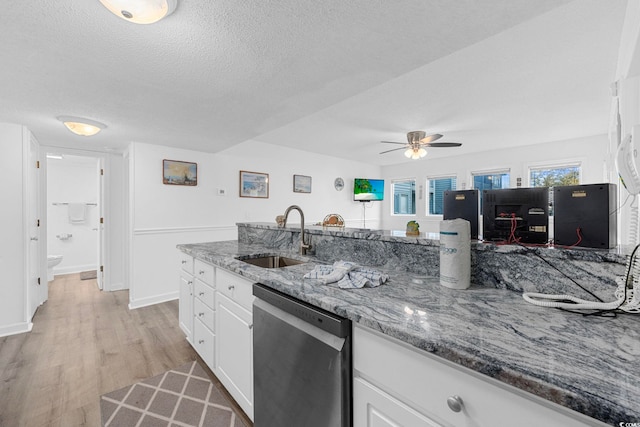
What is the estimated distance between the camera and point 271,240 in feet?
8.40

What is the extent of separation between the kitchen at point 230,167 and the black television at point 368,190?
0.86 m

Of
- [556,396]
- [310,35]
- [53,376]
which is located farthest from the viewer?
[53,376]

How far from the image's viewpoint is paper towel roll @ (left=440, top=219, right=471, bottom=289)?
3.77ft

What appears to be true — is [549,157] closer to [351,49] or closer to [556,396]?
[351,49]

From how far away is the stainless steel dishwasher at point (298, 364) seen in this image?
0.98m

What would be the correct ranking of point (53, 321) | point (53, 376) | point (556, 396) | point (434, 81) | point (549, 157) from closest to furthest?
point (556, 396)
point (53, 376)
point (434, 81)
point (53, 321)
point (549, 157)

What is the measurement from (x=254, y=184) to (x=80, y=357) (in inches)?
123

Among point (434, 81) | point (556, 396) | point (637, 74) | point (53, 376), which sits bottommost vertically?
point (53, 376)

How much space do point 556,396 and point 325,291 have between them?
2.58 ft

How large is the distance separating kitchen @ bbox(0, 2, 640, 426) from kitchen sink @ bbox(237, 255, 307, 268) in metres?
1.29

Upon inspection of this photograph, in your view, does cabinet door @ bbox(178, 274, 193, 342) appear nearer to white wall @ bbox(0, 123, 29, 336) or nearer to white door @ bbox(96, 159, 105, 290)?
white wall @ bbox(0, 123, 29, 336)

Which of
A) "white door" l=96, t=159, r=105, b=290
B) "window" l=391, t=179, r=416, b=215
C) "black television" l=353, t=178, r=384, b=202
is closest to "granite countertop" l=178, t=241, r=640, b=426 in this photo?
"white door" l=96, t=159, r=105, b=290

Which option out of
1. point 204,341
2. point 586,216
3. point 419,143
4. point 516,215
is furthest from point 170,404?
point 419,143

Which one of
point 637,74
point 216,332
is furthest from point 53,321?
point 637,74
